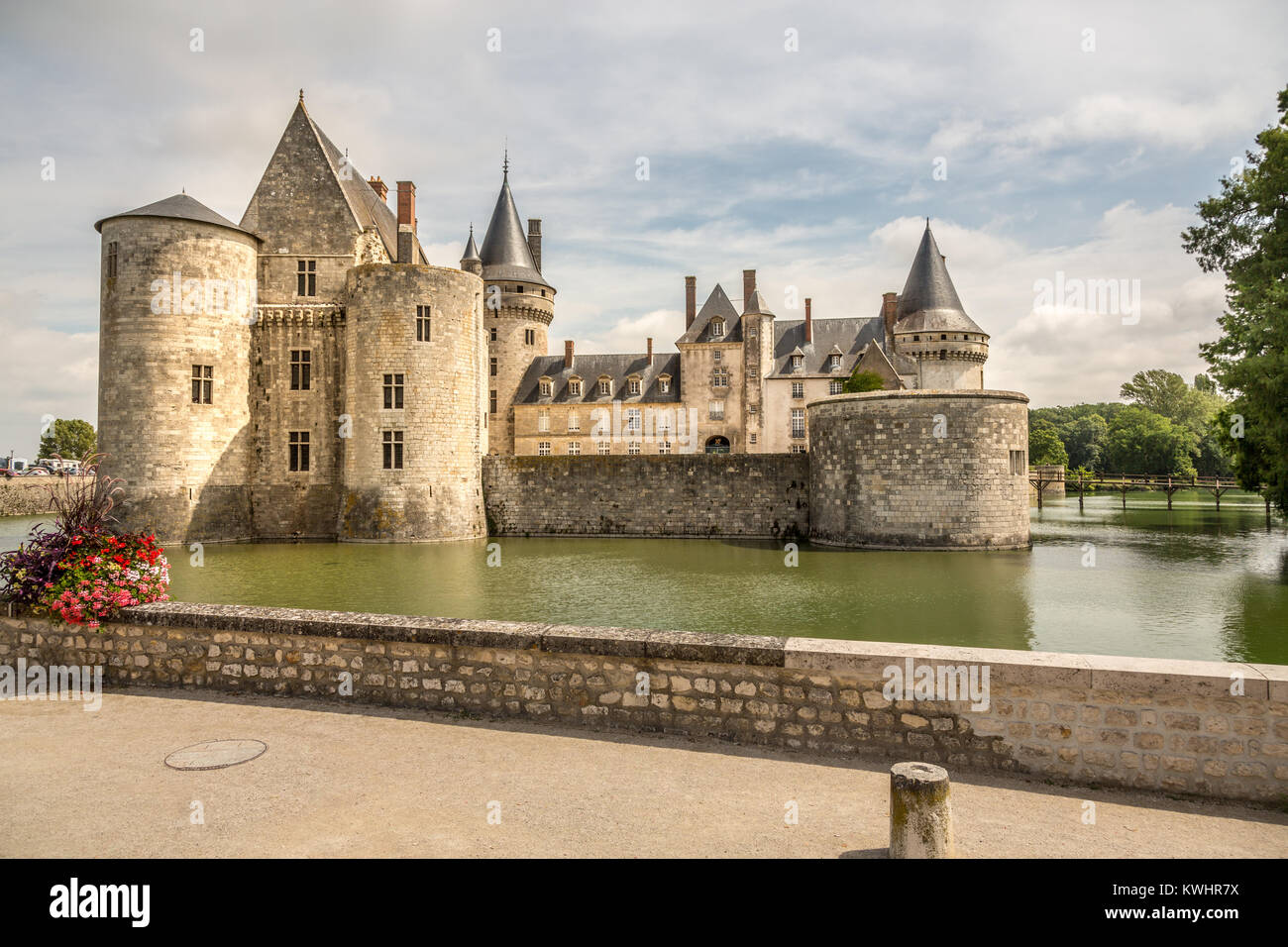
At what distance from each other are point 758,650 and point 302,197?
27.5 m

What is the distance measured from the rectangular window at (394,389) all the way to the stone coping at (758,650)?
63.6ft

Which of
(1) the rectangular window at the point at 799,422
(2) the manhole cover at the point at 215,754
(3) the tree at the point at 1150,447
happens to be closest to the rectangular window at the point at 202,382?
(2) the manhole cover at the point at 215,754

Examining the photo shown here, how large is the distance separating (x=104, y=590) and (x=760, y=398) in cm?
3751

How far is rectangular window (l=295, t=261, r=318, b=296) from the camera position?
26.9m

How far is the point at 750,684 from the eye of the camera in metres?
5.34

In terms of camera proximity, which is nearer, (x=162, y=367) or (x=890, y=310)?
(x=162, y=367)

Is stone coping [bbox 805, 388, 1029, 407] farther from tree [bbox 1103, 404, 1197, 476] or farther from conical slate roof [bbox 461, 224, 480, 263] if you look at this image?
tree [bbox 1103, 404, 1197, 476]

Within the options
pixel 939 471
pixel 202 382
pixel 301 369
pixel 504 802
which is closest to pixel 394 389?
pixel 301 369

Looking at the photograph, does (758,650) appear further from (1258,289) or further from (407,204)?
(407,204)

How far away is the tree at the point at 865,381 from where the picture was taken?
36469 millimetres

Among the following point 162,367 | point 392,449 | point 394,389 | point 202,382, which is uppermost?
point 162,367

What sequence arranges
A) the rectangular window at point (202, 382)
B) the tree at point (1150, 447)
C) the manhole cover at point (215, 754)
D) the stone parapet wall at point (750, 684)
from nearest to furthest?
1. the stone parapet wall at point (750, 684)
2. the manhole cover at point (215, 754)
3. the rectangular window at point (202, 382)
4. the tree at point (1150, 447)

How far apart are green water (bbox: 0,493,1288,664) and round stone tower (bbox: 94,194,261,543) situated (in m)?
1.92

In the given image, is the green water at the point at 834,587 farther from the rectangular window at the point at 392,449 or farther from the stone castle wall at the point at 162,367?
the rectangular window at the point at 392,449
